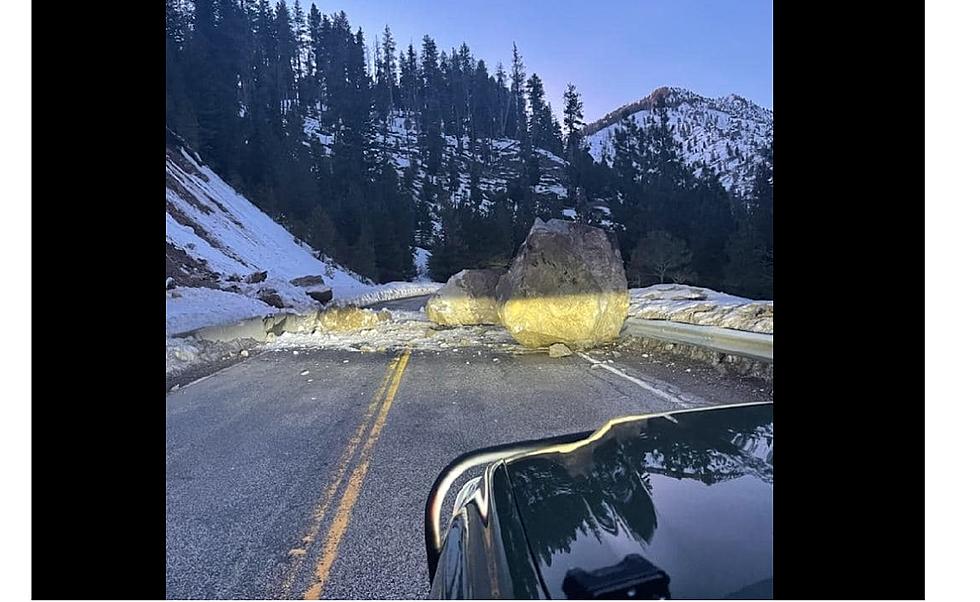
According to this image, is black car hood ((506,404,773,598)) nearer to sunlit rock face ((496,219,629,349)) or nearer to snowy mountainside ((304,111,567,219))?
sunlit rock face ((496,219,629,349))

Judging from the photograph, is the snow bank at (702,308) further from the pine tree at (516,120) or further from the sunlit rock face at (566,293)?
the pine tree at (516,120)

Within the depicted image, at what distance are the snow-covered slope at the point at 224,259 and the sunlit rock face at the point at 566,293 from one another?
409cm

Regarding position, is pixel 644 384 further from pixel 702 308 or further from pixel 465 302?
pixel 465 302

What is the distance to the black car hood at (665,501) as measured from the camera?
0.78 meters

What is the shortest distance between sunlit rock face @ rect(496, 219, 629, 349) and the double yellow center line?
323 cm

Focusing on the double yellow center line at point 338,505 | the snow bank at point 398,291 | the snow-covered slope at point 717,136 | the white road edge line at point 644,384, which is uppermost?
the snow-covered slope at point 717,136

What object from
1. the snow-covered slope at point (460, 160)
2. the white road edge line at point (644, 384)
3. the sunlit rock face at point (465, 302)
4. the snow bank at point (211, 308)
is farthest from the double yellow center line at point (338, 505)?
the snow-covered slope at point (460, 160)

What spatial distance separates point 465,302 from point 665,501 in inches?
352

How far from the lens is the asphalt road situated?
5.21ft

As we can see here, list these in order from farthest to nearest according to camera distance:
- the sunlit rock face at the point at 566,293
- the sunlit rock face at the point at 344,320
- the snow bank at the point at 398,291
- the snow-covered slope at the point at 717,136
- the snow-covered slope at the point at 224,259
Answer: the snow bank at the point at 398,291
the sunlit rock face at the point at 344,320
the snow-covered slope at the point at 224,259
the sunlit rock face at the point at 566,293
the snow-covered slope at the point at 717,136

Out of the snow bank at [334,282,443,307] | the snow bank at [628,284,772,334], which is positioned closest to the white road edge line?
the snow bank at [628,284,772,334]

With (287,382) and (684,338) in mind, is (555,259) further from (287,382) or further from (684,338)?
(287,382)
